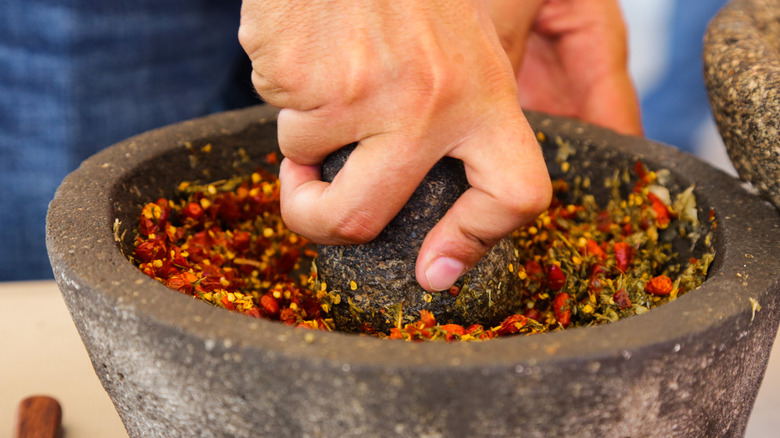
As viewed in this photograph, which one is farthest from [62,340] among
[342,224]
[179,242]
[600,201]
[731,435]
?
[731,435]

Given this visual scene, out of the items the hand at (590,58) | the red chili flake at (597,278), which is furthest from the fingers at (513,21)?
the red chili flake at (597,278)

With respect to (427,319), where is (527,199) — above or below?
above

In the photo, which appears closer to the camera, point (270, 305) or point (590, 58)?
point (270, 305)

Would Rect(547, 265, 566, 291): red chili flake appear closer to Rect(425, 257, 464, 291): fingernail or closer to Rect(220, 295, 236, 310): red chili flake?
Rect(425, 257, 464, 291): fingernail

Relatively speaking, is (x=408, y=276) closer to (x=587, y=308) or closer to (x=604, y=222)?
(x=587, y=308)

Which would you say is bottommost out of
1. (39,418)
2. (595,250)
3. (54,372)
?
(54,372)

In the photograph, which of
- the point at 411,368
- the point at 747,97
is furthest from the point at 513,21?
the point at 411,368

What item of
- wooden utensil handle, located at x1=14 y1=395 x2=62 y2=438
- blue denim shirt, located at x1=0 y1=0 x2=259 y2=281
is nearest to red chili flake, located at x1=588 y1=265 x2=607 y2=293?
wooden utensil handle, located at x1=14 y1=395 x2=62 y2=438
